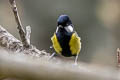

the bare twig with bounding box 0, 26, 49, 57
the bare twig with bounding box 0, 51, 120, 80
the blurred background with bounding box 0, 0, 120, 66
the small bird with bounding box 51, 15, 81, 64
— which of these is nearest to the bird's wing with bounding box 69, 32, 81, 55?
the small bird with bounding box 51, 15, 81, 64

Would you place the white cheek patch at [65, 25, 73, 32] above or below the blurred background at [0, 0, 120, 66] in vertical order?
above

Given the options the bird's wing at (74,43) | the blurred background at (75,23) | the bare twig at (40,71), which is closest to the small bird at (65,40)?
the bird's wing at (74,43)

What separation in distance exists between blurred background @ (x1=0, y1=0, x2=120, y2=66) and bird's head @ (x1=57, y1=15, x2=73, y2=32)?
2.89 meters

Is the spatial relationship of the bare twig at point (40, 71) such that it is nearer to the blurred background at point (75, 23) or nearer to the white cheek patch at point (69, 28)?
the white cheek patch at point (69, 28)

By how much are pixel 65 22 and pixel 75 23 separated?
3.30 meters

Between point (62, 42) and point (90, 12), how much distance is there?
3.45 m

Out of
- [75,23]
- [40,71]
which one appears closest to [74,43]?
[40,71]

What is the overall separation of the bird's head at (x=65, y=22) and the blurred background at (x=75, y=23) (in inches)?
114

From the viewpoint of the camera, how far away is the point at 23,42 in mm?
1447

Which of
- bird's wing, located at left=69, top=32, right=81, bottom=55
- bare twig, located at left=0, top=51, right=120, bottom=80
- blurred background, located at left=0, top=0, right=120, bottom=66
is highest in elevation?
bare twig, located at left=0, top=51, right=120, bottom=80

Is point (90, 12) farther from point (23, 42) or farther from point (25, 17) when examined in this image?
point (23, 42)

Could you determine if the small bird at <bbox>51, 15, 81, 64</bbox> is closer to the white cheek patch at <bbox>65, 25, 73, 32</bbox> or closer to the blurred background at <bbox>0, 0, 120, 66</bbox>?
the white cheek patch at <bbox>65, 25, 73, 32</bbox>

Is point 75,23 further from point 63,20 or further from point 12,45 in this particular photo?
point 63,20

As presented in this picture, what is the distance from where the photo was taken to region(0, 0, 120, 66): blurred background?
4508 millimetres
